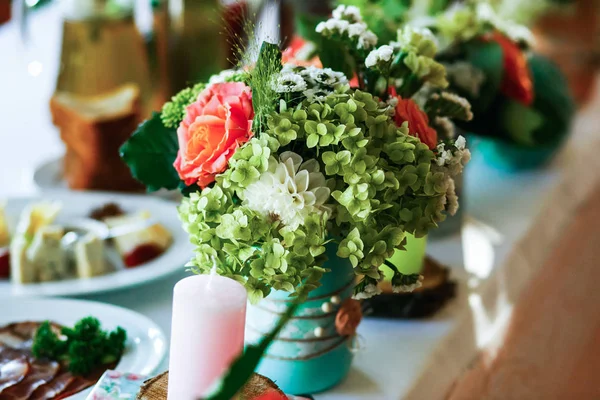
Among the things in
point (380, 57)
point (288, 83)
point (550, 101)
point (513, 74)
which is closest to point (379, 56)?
point (380, 57)

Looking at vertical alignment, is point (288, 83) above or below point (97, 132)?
above

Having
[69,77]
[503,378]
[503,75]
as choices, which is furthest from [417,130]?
[69,77]

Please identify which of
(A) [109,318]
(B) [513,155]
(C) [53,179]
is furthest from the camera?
(B) [513,155]

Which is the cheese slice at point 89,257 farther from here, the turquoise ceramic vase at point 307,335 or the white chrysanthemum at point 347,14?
the white chrysanthemum at point 347,14

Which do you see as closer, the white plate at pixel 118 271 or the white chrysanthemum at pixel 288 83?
the white chrysanthemum at pixel 288 83

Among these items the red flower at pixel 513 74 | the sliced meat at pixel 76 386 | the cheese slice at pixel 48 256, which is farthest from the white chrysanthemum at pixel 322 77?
the red flower at pixel 513 74

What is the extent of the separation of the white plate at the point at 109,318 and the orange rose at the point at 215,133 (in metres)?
0.22

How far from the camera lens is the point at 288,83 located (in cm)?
59

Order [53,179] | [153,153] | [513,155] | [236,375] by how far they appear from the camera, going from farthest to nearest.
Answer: [513,155], [53,179], [153,153], [236,375]

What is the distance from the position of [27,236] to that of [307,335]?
44 cm

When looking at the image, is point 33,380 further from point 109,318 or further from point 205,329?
point 205,329

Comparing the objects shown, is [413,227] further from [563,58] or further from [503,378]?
[563,58]

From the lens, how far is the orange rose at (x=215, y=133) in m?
0.58

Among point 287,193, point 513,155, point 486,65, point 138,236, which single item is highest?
point 287,193
